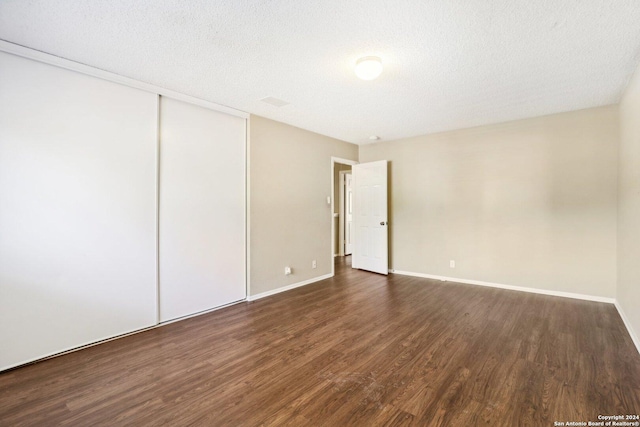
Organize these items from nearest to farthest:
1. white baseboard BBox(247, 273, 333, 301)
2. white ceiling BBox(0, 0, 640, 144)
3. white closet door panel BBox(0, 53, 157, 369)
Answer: white ceiling BBox(0, 0, 640, 144) → white closet door panel BBox(0, 53, 157, 369) → white baseboard BBox(247, 273, 333, 301)

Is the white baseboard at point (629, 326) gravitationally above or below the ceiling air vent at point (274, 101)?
below

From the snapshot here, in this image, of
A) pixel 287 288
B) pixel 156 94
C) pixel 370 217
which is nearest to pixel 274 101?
pixel 156 94

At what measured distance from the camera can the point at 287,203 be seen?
14.8ft

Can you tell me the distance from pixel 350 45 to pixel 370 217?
3.69 m

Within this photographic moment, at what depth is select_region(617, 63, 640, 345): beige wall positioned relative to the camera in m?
2.62

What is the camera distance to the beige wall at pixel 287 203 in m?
4.09

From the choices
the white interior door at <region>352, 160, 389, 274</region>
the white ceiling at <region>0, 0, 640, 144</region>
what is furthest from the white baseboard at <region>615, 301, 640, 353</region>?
the white interior door at <region>352, 160, 389, 274</region>

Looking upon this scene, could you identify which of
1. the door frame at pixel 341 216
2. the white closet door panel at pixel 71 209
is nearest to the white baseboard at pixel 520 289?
the door frame at pixel 341 216

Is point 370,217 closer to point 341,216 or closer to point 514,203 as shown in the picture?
point 341,216

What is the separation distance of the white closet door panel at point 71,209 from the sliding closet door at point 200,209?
0.55ft

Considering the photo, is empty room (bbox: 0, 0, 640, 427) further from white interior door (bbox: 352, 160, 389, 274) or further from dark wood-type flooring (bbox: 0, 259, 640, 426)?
white interior door (bbox: 352, 160, 389, 274)

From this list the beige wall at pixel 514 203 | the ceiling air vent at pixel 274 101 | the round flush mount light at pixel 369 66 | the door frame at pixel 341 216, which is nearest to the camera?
the round flush mount light at pixel 369 66

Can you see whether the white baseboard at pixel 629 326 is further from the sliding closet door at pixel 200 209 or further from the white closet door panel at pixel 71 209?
the white closet door panel at pixel 71 209

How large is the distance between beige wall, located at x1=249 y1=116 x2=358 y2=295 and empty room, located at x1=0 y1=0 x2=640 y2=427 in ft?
0.14
